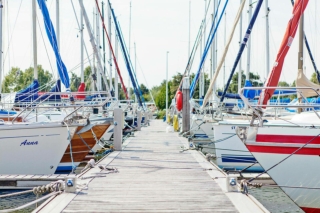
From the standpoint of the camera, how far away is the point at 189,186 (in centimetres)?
922

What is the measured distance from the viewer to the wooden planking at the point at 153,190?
7555mm

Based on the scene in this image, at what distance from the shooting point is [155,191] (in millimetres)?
8781

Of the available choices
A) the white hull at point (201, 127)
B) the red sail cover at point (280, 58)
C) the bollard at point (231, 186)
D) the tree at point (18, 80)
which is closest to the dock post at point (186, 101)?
the white hull at point (201, 127)

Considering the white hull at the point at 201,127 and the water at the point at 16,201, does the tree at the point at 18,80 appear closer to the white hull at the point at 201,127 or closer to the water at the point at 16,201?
the white hull at the point at 201,127

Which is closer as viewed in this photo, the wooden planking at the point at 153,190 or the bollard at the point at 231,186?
the wooden planking at the point at 153,190

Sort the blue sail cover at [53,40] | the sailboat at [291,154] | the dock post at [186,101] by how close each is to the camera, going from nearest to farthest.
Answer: the sailboat at [291,154]
the blue sail cover at [53,40]
the dock post at [186,101]

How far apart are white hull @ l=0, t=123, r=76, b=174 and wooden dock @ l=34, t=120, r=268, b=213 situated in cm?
152

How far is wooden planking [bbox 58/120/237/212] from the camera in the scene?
7555 mm

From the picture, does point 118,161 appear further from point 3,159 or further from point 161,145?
point 161,145

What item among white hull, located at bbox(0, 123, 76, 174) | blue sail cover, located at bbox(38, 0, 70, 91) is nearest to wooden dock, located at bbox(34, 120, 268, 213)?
white hull, located at bbox(0, 123, 76, 174)

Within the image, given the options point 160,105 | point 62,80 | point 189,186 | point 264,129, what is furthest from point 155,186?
point 160,105

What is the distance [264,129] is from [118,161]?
4785mm

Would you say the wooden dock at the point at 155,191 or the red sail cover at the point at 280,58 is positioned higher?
the red sail cover at the point at 280,58

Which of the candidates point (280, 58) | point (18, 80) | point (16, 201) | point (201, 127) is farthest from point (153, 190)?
point (18, 80)
